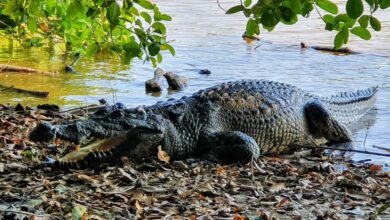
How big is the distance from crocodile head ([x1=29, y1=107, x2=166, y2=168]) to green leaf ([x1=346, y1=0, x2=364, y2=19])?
112 inches

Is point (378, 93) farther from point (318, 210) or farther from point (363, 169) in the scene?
point (318, 210)

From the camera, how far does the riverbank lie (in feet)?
13.8

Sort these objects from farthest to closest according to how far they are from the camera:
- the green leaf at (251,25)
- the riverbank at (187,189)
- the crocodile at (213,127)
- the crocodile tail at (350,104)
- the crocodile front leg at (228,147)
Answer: the crocodile tail at (350,104)
the crocodile front leg at (228,147)
the crocodile at (213,127)
the riverbank at (187,189)
the green leaf at (251,25)

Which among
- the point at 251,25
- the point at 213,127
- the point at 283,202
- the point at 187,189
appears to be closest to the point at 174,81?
the point at 213,127

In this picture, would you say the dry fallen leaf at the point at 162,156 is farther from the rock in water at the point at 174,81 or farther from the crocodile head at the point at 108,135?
the rock in water at the point at 174,81

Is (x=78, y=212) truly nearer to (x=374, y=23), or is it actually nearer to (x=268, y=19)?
(x=268, y=19)

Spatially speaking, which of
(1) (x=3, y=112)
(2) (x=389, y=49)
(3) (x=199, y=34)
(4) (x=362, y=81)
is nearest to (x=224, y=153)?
(1) (x=3, y=112)

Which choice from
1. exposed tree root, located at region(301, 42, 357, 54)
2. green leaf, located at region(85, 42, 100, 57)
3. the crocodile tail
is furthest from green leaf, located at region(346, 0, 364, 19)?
exposed tree root, located at region(301, 42, 357, 54)

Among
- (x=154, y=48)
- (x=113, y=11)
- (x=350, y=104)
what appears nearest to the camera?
(x=113, y=11)

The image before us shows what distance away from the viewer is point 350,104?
26.5ft

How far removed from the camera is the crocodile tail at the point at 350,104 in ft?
25.0

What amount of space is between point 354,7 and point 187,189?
2319 millimetres

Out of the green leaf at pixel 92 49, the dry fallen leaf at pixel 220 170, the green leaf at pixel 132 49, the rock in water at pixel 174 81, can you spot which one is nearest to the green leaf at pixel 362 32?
the green leaf at pixel 132 49

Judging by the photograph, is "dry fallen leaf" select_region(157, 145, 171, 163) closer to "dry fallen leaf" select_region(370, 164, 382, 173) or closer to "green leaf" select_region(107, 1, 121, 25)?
"dry fallen leaf" select_region(370, 164, 382, 173)
